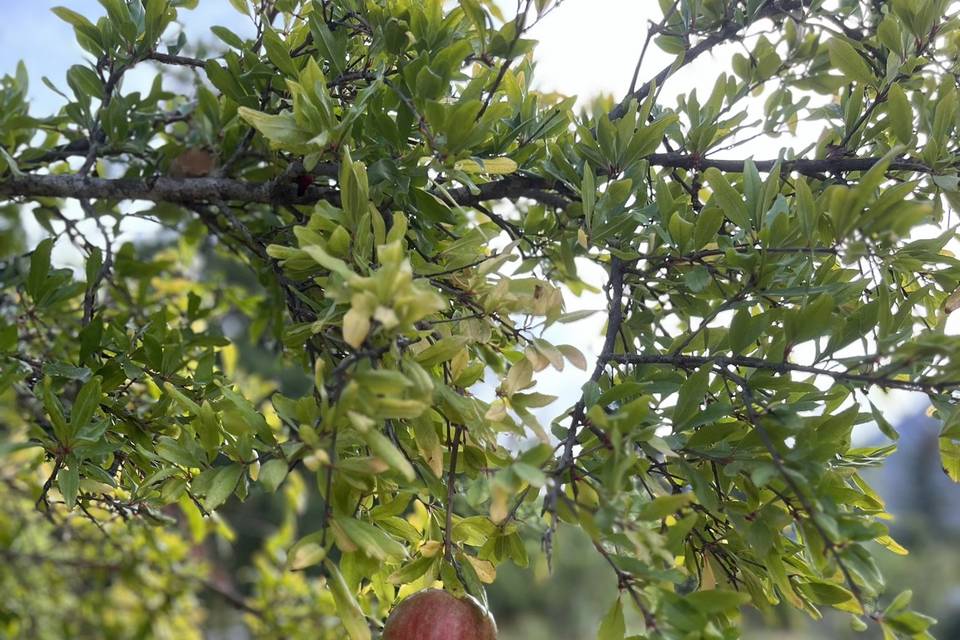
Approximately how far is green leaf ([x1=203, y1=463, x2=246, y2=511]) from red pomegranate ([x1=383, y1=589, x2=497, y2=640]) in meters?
0.23

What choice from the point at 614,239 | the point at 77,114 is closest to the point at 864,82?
the point at 614,239

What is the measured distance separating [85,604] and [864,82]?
2244 mm

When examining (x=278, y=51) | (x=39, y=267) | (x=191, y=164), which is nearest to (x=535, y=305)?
(x=278, y=51)

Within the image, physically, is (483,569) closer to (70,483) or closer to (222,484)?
(222,484)

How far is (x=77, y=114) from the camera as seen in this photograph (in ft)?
4.06

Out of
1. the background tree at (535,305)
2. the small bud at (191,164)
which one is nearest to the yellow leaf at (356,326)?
the background tree at (535,305)

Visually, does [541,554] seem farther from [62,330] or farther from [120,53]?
[62,330]

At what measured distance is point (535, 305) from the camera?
0.75 m

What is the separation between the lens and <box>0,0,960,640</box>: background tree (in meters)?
0.66

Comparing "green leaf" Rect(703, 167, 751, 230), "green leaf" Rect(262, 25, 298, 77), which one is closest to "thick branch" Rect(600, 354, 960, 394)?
"green leaf" Rect(703, 167, 751, 230)

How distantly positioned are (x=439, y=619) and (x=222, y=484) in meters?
0.27

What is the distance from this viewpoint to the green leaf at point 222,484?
701 mm

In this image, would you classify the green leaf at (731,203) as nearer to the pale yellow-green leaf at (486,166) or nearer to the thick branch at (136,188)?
the pale yellow-green leaf at (486,166)

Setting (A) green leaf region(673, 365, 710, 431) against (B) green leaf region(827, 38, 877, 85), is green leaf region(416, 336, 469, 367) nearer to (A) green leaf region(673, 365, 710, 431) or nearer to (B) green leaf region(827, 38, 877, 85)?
(A) green leaf region(673, 365, 710, 431)
